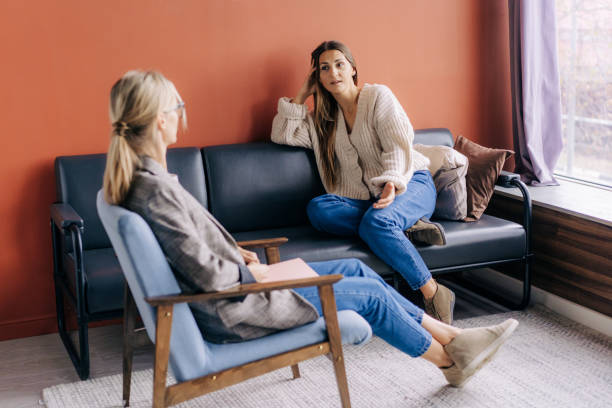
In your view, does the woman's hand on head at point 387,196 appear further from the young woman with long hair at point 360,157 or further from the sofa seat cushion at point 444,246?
the sofa seat cushion at point 444,246

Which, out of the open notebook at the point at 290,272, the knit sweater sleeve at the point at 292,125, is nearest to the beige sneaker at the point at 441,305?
the open notebook at the point at 290,272

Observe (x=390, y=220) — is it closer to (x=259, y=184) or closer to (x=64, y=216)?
(x=259, y=184)

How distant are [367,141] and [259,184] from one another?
0.55 m

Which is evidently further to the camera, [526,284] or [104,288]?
[526,284]

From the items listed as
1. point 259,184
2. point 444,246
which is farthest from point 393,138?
point 259,184

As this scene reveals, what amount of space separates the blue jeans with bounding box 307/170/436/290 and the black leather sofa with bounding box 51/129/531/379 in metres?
0.06

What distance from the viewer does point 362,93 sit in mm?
3137

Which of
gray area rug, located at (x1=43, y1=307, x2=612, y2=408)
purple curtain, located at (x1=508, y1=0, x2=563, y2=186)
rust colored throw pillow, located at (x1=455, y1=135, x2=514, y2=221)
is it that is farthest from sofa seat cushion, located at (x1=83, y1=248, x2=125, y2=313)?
purple curtain, located at (x1=508, y1=0, x2=563, y2=186)

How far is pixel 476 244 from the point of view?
9.82 feet

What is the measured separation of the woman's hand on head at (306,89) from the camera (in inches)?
126

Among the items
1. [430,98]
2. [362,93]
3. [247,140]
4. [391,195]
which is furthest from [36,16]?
[430,98]

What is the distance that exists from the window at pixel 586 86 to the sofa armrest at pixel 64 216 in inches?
103

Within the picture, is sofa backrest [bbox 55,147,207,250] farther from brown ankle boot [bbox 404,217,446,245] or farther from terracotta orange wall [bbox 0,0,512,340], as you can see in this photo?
brown ankle boot [bbox 404,217,446,245]

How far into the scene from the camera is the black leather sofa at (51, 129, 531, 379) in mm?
2732
